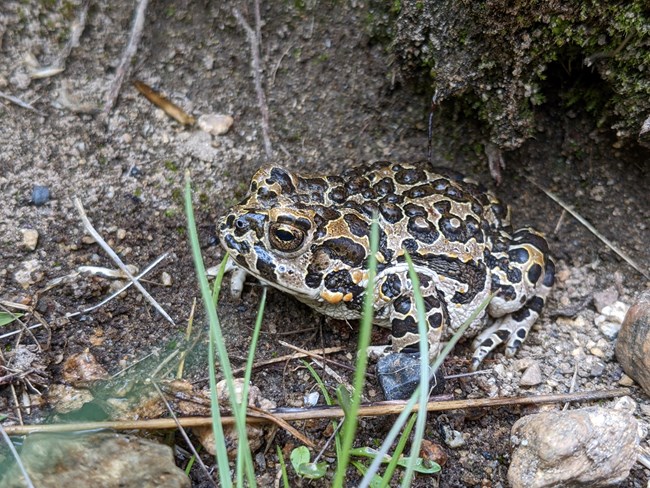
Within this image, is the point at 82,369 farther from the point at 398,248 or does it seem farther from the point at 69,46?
the point at 69,46

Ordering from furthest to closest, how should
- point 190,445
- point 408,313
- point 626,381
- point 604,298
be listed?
point 604,298, point 408,313, point 626,381, point 190,445

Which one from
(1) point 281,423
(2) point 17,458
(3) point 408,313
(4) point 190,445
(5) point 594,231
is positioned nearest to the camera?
(2) point 17,458

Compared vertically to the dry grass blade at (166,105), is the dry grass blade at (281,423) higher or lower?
lower

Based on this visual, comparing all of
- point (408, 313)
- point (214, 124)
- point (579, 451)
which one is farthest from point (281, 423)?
point (214, 124)

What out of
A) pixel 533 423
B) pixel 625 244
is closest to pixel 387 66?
pixel 625 244

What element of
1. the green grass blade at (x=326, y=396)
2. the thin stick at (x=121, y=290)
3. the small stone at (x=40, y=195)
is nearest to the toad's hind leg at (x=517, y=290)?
the green grass blade at (x=326, y=396)

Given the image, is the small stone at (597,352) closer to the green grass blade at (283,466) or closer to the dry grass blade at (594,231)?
the dry grass blade at (594,231)

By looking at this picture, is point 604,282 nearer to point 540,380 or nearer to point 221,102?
point 540,380
